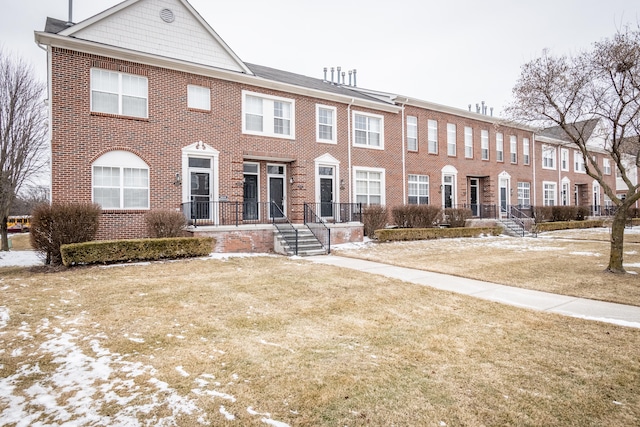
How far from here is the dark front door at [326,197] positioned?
17.2 m

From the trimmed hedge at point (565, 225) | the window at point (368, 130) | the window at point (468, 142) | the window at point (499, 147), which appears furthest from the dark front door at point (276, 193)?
the window at point (499, 147)

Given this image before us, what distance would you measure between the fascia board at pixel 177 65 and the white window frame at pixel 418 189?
17.4ft

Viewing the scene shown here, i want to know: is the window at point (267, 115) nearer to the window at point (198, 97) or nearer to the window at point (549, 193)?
the window at point (198, 97)

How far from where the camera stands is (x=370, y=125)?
19.1 m

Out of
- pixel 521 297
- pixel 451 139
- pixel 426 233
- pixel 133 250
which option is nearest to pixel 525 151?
pixel 451 139

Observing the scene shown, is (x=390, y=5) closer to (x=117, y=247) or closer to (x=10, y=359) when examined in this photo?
(x=117, y=247)

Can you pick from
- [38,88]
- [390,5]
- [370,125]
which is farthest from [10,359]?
[390,5]

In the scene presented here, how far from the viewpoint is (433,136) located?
2191cm

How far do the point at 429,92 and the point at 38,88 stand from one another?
5468 inches

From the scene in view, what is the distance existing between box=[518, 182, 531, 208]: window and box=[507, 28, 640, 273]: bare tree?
1654 cm

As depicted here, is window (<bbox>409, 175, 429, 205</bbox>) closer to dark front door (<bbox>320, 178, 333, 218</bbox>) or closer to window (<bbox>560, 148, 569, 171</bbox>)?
dark front door (<bbox>320, 178, 333, 218</bbox>)

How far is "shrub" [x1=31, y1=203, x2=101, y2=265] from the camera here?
30.8 ft

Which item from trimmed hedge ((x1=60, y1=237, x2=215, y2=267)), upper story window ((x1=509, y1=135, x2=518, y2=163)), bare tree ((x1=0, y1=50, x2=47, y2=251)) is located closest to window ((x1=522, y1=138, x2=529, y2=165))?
upper story window ((x1=509, y1=135, x2=518, y2=163))

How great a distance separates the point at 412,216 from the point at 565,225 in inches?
563
